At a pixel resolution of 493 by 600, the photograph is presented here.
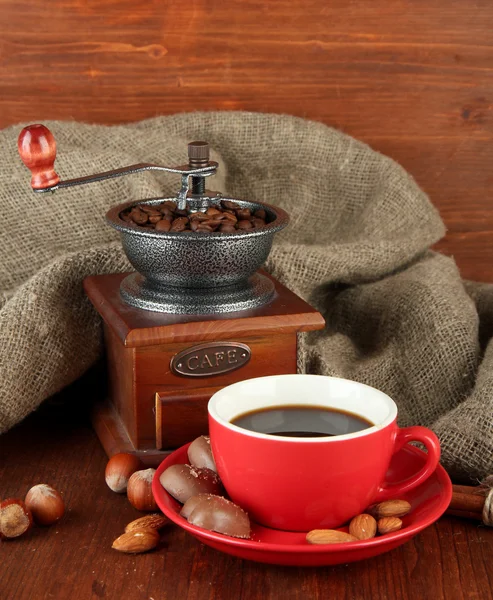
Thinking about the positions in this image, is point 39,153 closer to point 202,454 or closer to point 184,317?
point 184,317

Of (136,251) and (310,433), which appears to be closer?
(310,433)

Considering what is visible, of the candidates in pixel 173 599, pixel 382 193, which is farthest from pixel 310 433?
pixel 382 193

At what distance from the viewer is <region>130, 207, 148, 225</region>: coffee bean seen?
3.18 feet

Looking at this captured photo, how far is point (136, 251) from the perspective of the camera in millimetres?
948

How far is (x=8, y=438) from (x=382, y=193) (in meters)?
0.65

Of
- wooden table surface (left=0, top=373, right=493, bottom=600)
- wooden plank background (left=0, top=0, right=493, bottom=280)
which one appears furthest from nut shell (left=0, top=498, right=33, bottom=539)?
wooden plank background (left=0, top=0, right=493, bottom=280)

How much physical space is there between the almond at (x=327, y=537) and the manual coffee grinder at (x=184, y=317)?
0.81 feet

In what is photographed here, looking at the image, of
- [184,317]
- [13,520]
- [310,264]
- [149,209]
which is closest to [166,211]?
[149,209]

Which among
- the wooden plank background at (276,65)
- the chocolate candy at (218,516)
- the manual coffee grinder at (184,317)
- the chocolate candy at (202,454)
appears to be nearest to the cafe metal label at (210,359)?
the manual coffee grinder at (184,317)

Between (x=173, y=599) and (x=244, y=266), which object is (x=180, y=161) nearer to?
(x=244, y=266)

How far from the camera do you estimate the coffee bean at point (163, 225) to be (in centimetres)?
94

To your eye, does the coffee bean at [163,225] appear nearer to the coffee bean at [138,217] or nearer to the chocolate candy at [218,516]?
the coffee bean at [138,217]

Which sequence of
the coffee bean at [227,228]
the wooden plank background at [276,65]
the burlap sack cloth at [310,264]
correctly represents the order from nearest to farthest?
the coffee bean at [227,228], the burlap sack cloth at [310,264], the wooden plank background at [276,65]

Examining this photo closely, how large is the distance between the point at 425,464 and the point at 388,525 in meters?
0.08
